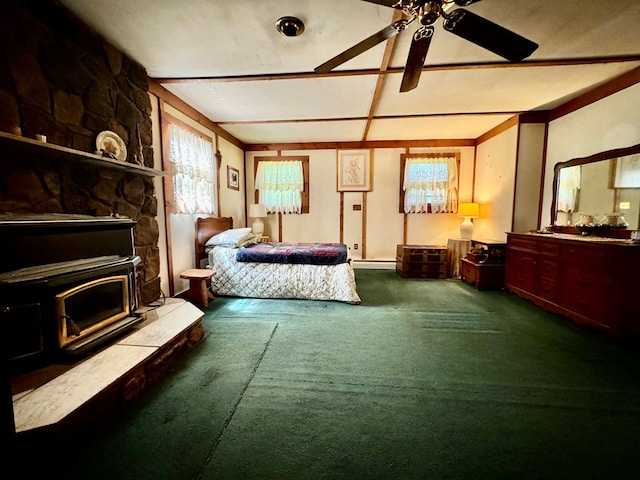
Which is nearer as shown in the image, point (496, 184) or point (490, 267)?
point (490, 267)

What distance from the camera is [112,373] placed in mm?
1415

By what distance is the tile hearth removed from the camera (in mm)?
1134

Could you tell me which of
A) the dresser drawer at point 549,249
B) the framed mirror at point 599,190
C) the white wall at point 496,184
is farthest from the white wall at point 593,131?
the dresser drawer at point 549,249

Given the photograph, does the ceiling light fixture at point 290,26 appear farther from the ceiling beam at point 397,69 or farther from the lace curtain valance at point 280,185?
the lace curtain valance at point 280,185

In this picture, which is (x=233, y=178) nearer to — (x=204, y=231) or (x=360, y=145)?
(x=204, y=231)

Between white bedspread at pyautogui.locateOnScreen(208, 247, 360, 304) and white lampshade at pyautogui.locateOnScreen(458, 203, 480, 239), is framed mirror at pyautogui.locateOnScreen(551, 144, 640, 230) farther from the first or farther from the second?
white bedspread at pyautogui.locateOnScreen(208, 247, 360, 304)

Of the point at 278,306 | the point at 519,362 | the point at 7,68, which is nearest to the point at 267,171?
the point at 278,306

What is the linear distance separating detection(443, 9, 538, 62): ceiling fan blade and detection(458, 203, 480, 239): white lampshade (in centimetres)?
319

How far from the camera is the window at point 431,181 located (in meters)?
5.05

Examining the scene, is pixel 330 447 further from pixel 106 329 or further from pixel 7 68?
pixel 7 68

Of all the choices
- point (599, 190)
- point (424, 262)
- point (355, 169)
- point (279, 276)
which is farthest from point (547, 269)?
point (355, 169)

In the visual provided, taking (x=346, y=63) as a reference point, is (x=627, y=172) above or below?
below

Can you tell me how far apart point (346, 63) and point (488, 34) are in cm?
120

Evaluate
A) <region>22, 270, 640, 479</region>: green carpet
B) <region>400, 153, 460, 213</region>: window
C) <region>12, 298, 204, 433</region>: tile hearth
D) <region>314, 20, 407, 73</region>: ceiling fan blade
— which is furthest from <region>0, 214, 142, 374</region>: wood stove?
<region>400, 153, 460, 213</region>: window
